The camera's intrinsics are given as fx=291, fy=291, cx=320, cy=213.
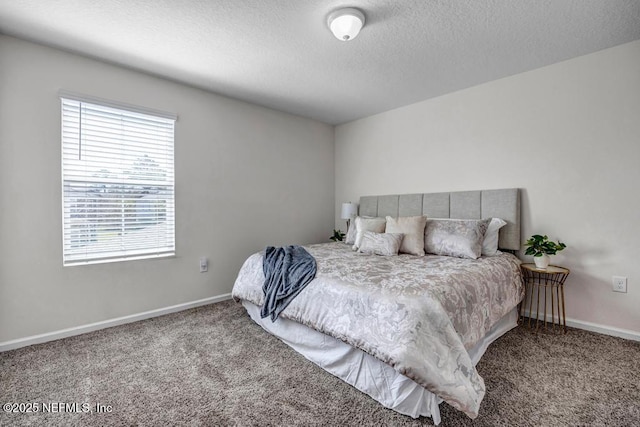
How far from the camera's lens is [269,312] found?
91.6 inches

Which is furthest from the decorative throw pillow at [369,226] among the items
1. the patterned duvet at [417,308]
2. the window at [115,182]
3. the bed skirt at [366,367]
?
the window at [115,182]

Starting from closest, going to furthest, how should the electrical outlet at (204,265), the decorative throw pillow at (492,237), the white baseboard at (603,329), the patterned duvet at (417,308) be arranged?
the patterned duvet at (417,308), the white baseboard at (603,329), the decorative throw pillow at (492,237), the electrical outlet at (204,265)

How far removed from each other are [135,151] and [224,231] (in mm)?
1256

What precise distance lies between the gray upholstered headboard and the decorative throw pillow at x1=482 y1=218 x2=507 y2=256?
0.38ft

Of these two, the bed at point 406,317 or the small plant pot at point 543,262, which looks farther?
the small plant pot at point 543,262

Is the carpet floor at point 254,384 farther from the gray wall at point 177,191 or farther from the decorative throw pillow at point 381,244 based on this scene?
the decorative throw pillow at point 381,244

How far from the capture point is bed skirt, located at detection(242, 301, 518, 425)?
5.00 ft

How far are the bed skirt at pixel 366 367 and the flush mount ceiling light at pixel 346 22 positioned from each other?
214 centimetres

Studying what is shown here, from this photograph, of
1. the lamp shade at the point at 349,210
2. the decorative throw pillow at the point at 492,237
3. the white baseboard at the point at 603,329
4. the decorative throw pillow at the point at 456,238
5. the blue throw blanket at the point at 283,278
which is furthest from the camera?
the lamp shade at the point at 349,210

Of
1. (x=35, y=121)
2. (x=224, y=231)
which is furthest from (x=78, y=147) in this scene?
(x=224, y=231)

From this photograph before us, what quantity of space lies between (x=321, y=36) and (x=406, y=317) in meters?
2.14

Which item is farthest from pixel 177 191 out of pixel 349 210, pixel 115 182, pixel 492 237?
pixel 492 237

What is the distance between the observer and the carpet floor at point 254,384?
60.4 inches

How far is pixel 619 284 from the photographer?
2494 millimetres
